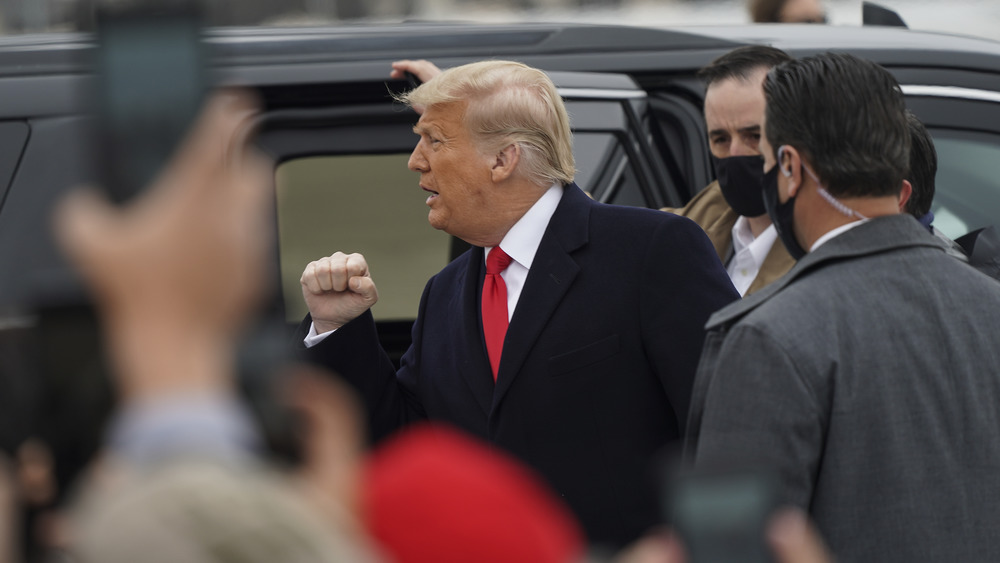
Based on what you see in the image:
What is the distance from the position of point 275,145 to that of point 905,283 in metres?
1.78

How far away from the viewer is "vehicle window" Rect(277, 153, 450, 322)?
3230mm

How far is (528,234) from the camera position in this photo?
2.72 m

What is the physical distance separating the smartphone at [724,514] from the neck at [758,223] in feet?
8.28

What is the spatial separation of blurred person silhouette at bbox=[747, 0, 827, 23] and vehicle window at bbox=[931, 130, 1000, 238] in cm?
145

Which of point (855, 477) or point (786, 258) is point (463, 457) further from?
point (786, 258)

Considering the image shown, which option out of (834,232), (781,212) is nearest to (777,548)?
(834,232)

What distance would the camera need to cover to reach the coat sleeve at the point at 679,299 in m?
2.47

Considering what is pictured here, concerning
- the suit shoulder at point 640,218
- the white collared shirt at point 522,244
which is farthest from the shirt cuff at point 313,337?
the suit shoulder at point 640,218

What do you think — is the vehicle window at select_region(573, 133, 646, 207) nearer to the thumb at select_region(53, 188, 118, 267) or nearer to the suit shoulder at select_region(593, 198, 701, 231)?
the suit shoulder at select_region(593, 198, 701, 231)

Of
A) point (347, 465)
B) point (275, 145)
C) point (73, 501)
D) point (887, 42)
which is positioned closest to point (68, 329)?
point (73, 501)

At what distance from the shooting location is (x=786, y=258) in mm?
3076

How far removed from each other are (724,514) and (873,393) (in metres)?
1.22

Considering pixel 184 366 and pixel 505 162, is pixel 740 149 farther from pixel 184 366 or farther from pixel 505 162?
pixel 184 366

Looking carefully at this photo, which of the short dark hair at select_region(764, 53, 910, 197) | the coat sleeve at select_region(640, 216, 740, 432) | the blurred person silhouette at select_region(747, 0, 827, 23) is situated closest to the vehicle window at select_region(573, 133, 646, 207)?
the coat sleeve at select_region(640, 216, 740, 432)
